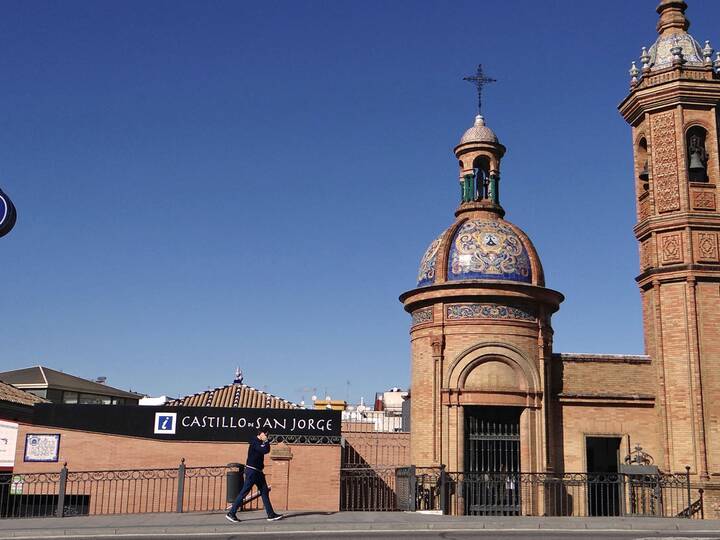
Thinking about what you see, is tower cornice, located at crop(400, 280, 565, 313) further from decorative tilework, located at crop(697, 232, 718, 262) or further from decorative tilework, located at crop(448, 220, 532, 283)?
decorative tilework, located at crop(697, 232, 718, 262)

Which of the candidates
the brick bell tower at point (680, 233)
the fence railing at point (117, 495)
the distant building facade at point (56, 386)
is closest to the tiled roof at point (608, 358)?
the brick bell tower at point (680, 233)

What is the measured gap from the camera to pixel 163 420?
Answer: 2402 centimetres

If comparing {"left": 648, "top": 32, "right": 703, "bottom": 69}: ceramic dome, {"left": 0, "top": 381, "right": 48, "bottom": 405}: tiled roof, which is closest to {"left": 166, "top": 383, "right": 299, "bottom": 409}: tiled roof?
{"left": 0, "top": 381, "right": 48, "bottom": 405}: tiled roof

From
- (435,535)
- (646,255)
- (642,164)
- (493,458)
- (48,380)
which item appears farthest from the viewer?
(48,380)

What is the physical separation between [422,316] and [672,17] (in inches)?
514

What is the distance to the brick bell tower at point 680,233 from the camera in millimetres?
24266

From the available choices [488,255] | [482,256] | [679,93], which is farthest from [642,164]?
[482,256]

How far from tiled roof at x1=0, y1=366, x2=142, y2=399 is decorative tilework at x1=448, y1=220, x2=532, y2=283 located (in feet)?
91.8

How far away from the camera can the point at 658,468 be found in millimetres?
24438

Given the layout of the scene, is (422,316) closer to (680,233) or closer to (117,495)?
(680,233)

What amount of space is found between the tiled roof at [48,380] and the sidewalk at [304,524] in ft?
91.1

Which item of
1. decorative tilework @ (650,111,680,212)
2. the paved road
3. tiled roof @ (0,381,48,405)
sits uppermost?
decorative tilework @ (650,111,680,212)

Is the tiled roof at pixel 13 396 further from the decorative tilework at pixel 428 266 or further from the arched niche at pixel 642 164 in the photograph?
the arched niche at pixel 642 164

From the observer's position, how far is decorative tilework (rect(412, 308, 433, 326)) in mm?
25516
